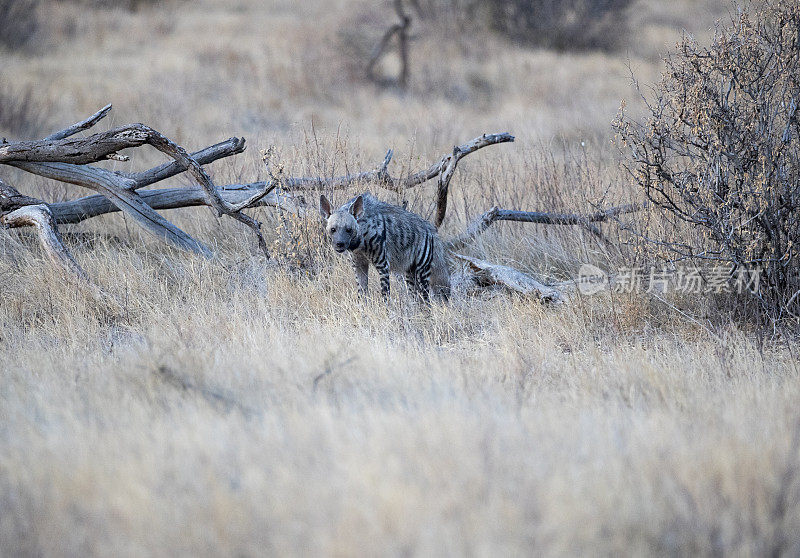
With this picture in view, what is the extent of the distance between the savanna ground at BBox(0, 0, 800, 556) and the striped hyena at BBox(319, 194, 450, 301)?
24 cm

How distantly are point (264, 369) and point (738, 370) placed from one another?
9.85 ft

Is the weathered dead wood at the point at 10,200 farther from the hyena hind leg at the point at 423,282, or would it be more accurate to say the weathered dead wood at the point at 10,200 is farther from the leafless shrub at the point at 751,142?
the leafless shrub at the point at 751,142

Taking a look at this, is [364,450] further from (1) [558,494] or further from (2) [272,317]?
(2) [272,317]

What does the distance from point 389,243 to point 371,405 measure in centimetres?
257

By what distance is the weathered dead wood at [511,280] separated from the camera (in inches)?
231

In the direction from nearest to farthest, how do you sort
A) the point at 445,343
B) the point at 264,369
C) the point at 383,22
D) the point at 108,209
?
the point at 264,369
the point at 445,343
the point at 108,209
the point at 383,22

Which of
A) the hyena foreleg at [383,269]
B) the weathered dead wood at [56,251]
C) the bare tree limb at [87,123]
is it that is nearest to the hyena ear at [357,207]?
the hyena foreleg at [383,269]

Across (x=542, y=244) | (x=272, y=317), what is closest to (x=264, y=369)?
(x=272, y=317)

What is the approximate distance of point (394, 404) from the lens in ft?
12.3

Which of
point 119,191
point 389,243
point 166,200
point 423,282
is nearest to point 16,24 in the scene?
point 166,200

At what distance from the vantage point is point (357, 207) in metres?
5.84

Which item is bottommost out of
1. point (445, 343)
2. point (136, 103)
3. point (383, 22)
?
point (445, 343)

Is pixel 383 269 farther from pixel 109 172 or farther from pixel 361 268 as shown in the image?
pixel 109 172

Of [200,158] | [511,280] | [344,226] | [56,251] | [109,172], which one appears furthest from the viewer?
[200,158]
